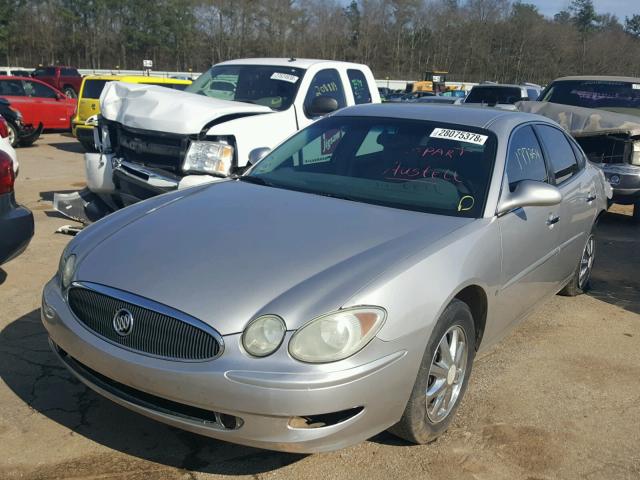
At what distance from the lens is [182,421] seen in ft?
8.77

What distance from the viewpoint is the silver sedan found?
2.58 m

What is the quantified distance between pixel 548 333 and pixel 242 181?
2520 millimetres

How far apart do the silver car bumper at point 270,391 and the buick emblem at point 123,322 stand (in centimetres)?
7

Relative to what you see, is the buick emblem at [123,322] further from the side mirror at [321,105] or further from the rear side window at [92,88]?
Answer: the rear side window at [92,88]

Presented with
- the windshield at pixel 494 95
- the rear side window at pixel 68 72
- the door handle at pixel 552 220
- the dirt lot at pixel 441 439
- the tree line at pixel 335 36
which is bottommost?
the dirt lot at pixel 441 439

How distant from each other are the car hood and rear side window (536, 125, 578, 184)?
1.55 meters

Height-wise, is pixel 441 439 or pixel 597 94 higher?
pixel 597 94

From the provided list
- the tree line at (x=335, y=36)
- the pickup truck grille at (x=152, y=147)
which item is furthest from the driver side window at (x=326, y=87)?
the tree line at (x=335, y=36)

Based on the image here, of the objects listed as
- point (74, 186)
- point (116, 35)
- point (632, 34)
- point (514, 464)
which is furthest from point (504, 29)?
point (514, 464)

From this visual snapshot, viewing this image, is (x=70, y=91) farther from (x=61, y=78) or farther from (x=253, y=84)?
(x=253, y=84)

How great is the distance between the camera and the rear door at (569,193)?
4.62 metres

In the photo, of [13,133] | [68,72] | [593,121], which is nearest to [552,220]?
[593,121]

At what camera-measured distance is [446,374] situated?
321cm

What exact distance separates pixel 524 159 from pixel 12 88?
626 inches
